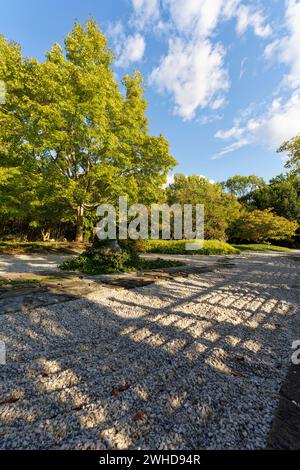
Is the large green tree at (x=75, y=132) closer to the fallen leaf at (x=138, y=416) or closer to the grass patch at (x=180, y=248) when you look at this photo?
the grass patch at (x=180, y=248)

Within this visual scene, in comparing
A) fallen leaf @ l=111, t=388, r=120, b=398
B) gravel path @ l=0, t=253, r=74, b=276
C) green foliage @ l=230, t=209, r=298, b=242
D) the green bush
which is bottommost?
fallen leaf @ l=111, t=388, r=120, b=398

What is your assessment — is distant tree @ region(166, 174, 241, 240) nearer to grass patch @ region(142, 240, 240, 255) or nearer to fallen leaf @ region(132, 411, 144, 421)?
grass patch @ region(142, 240, 240, 255)

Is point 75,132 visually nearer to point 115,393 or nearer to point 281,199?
point 115,393

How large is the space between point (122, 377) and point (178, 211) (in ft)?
57.8

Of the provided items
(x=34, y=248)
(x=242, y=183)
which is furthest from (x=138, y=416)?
(x=242, y=183)

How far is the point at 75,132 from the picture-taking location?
380 inches

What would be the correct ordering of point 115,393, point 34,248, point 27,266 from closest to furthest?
point 115,393 → point 27,266 → point 34,248

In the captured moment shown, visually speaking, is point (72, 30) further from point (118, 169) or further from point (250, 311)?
point (250, 311)

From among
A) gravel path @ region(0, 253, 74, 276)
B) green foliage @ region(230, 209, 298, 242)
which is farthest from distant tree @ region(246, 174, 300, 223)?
gravel path @ region(0, 253, 74, 276)

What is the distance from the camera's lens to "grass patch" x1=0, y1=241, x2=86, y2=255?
11055mm

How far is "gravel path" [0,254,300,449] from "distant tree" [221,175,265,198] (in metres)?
48.2

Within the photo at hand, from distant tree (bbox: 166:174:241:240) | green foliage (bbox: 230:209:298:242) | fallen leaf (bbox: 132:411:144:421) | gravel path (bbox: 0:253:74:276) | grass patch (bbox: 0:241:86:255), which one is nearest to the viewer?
fallen leaf (bbox: 132:411:144:421)

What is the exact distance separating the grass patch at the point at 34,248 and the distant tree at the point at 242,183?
139 ft

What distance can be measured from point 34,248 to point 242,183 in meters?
46.5
